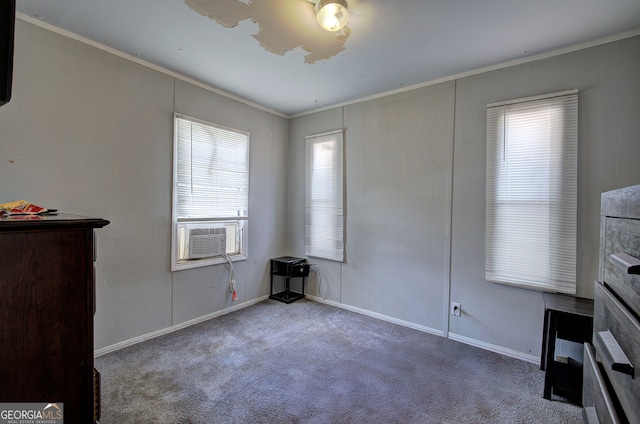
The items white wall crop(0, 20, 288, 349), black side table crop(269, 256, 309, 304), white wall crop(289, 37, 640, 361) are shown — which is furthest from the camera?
black side table crop(269, 256, 309, 304)

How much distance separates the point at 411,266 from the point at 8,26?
3.27m

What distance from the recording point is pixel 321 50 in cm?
243

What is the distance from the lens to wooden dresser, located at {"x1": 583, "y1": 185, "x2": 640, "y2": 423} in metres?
0.64

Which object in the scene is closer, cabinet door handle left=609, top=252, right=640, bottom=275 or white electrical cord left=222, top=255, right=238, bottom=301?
cabinet door handle left=609, top=252, right=640, bottom=275

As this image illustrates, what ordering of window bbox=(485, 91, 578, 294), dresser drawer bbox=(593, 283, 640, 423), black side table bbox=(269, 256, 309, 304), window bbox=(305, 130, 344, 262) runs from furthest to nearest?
black side table bbox=(269, 256, 309, 304)
window bbox=(305, 130, 344, 262)
window bbox=(485, 91, 578, 294)
dresser drawer bbox=(593, 283, 640, 423)

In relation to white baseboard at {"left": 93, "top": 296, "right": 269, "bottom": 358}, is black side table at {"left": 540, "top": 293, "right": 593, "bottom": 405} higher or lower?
higher

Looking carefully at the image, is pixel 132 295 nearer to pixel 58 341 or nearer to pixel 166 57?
pixel 58 341

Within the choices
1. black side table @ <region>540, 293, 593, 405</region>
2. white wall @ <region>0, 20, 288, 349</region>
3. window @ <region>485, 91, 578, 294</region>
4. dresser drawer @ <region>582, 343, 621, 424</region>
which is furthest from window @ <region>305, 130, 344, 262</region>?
dresser drawer @ <region>582, 343, 621, 424</region>

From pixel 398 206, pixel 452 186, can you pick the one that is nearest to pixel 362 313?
pixel 398 206

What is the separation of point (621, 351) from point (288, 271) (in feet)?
11.1

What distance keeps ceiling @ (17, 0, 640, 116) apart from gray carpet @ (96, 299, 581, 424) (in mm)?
2621

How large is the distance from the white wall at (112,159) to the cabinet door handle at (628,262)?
10.2 feet

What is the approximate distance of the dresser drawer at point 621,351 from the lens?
2.02 ft

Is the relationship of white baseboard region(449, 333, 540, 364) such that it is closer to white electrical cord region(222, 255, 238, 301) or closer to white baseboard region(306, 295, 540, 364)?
white baseboard region(306, 295, 540, 364)
